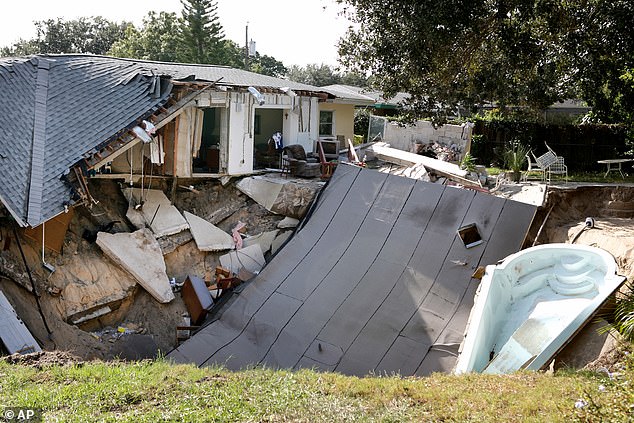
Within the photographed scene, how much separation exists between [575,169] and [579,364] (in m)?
16.5

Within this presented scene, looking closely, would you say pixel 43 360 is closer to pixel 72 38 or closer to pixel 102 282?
pixel 102 282

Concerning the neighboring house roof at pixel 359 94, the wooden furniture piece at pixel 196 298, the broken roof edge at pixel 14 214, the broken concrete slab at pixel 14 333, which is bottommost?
the wooden furniture piece at pixel 196 298

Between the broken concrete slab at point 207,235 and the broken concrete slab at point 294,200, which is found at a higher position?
the broken concrete slab at point 294,200

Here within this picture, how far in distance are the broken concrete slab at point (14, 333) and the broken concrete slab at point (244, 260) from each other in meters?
5.49

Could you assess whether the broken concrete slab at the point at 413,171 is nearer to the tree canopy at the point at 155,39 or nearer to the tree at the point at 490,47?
the tree at the point at 490,47

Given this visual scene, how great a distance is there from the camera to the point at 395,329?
1034 cm

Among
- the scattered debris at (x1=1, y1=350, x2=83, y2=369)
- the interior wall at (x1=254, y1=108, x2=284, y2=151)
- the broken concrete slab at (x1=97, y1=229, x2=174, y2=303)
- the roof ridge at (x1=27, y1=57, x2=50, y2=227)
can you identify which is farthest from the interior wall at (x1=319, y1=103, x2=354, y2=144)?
the scattered debris at (x1=1, y1=350, x2=83, y2=369)

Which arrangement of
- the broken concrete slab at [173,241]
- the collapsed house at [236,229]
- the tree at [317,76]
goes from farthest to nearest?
the tree at [317,76], the broken concrete slab at [173,241], the collapsed house at [236,229]

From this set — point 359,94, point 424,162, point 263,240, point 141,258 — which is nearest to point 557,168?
point 424,162

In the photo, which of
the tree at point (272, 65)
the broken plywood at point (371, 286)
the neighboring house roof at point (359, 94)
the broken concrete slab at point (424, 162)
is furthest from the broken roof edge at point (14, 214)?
the tree at point (272, 65)

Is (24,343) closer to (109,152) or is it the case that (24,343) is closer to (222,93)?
(109,152)

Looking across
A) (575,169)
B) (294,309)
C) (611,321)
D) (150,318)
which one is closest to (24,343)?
(150,318)

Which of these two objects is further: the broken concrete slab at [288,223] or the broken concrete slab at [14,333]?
the broken concrete slab at [288,223]

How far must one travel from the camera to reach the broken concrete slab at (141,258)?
1242 cm
